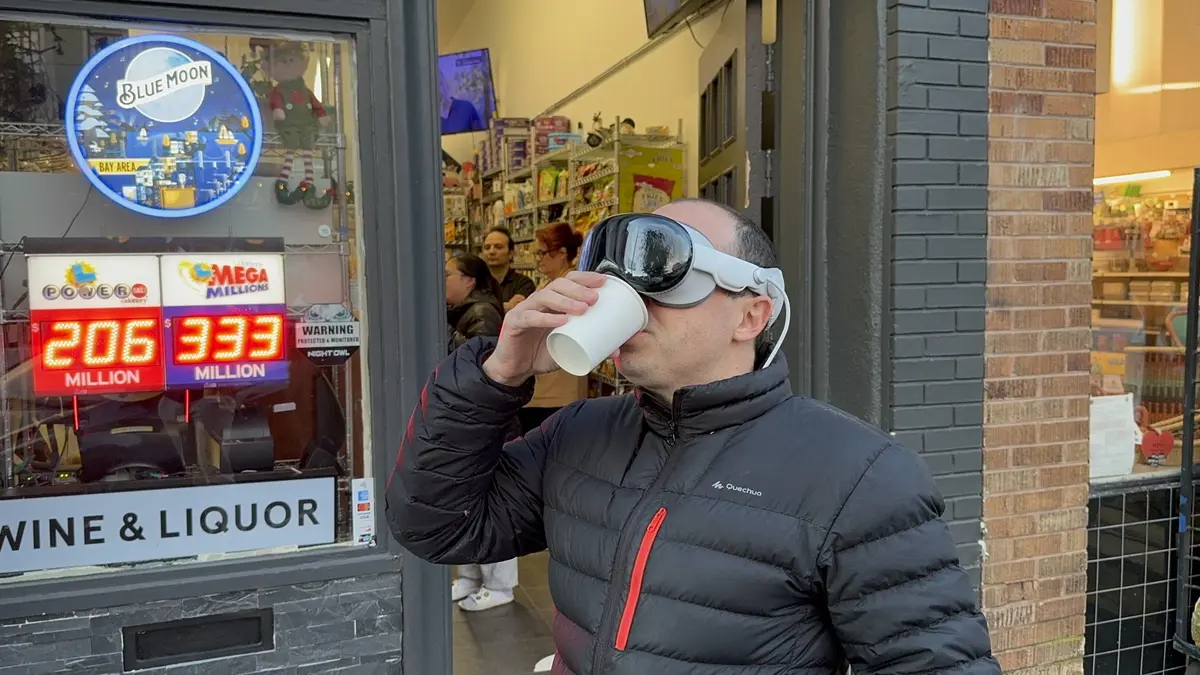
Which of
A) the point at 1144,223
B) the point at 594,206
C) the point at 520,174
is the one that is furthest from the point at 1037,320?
the point at 520,174

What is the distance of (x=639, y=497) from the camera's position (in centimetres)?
141

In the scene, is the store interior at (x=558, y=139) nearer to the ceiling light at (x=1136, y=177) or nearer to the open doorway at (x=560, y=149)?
the open doorway at (x=560, y=149)

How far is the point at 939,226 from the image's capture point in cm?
316

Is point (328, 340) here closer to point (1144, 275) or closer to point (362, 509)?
point (362, 509)

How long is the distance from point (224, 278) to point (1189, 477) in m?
3.73

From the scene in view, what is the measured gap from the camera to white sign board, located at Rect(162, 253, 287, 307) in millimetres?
2814

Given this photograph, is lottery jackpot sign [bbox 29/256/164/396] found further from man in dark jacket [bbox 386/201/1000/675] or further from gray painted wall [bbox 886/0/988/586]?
gray painted wall [bbox 886/0/988/586]

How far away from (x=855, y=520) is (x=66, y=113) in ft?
8.49

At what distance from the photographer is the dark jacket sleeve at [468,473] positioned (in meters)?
1.49

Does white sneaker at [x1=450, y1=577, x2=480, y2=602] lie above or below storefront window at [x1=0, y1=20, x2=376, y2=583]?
below

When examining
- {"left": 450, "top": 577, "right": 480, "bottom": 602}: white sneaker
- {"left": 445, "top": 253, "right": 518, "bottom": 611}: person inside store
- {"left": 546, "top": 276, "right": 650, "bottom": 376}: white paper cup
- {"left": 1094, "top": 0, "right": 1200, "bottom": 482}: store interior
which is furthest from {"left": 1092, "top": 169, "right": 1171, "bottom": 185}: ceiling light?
{"left": 450, "top": 577, "right": 480, "bottom": 602}: white sneaker

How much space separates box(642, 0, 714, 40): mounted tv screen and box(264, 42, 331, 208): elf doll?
2752 mm

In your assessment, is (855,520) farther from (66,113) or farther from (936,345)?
(66,113)

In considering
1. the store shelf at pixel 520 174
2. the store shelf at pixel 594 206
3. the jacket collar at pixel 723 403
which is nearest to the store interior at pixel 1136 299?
the jacket collar at pixel 723 403
